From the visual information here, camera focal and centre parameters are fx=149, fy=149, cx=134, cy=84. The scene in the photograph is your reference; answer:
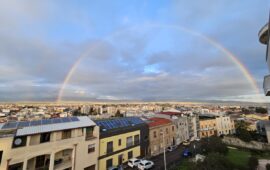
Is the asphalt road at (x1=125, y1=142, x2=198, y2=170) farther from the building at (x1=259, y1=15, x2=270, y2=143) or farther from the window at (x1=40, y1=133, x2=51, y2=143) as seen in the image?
the building at (x1=259, y1=15, x2=270, y2=143)

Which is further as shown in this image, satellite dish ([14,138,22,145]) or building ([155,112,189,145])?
building ([155,112,189,145])

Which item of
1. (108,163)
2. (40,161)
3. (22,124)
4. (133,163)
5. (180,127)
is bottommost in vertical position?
(133,163)

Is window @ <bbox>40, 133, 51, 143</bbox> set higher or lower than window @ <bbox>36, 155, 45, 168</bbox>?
higher

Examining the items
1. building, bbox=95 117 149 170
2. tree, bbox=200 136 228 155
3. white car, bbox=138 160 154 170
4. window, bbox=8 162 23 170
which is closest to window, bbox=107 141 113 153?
building, bbox=95 117 149 170

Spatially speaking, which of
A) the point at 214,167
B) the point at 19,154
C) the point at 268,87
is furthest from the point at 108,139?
the point at 268,87

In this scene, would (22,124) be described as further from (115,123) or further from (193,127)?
(193,127)

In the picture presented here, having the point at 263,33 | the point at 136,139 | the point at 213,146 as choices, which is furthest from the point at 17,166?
the point at 213,146

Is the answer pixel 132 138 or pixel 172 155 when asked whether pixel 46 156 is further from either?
pixel 172 155
